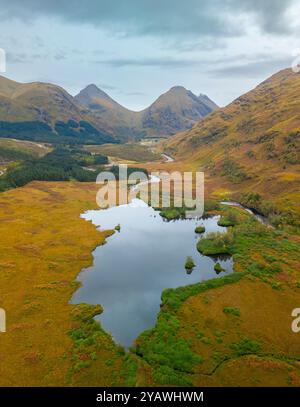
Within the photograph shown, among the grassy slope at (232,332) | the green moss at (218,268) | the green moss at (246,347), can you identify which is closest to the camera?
the grassy slope at (232,332)

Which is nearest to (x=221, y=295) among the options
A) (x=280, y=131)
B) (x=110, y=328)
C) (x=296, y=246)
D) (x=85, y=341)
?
(x=110, y=328)

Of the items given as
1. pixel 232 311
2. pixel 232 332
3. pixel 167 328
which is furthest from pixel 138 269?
pixel 232 332

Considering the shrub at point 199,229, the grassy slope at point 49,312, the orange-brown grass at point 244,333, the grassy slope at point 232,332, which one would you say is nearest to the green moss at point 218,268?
the grassy slope at point 232,332

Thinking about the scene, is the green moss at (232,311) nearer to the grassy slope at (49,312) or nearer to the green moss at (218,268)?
the green moss at (218,268)

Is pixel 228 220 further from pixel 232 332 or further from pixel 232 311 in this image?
pixel 232 332

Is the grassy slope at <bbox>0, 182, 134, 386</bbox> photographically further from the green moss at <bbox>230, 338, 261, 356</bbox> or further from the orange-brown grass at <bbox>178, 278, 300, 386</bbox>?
the green moss at <bbox>230, 338, 261, 356</bbox>

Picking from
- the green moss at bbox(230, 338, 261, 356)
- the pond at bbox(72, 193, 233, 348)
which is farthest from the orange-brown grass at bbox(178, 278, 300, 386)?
the pond at bbox(72, 193, 233, 348)
